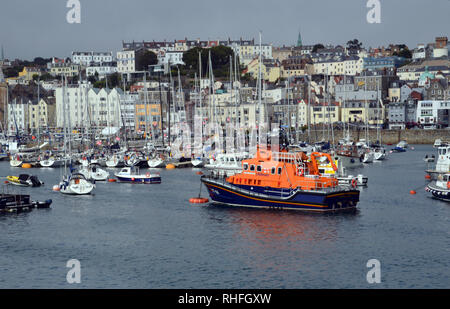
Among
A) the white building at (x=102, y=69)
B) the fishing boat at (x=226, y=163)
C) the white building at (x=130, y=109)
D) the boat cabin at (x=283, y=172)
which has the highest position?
the white building at (x=102, y=69)

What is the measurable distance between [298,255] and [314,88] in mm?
106493

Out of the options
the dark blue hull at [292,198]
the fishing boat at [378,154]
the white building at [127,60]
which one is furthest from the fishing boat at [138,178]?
the white building at [127,60]

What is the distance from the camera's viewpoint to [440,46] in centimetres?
16525

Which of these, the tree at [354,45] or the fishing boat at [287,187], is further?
the tree at [354,45]

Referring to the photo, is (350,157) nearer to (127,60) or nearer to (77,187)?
(77,187)

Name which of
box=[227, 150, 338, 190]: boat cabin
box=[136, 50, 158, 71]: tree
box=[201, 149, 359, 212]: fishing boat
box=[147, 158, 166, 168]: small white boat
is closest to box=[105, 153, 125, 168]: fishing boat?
box=[147, 158, 166, 168]: small white boat

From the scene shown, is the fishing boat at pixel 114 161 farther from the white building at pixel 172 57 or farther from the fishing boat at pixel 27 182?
the white building at pixel 172 57

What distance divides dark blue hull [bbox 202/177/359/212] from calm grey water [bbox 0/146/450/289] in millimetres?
719

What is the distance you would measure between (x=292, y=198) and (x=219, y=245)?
8253 millimetres

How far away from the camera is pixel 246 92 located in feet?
419

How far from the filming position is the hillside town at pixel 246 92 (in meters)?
112

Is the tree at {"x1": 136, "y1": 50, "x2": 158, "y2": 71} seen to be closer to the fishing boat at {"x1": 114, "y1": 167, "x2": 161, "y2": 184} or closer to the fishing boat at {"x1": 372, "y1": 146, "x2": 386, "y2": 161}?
the fishing boat at {"x1": 372, "y1": 146, "x2": 386, "y2": 161}

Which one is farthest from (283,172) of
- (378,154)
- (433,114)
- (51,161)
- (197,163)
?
(433,114)
